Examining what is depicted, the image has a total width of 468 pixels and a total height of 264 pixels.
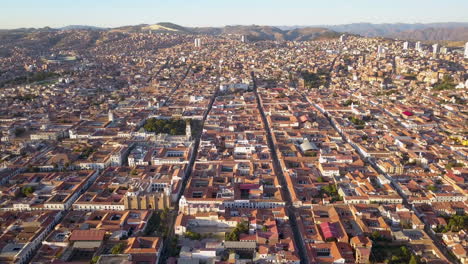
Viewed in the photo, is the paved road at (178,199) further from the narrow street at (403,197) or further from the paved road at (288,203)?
the narrow street at (403,197)

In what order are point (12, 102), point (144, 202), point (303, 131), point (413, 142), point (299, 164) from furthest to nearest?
point (12, 102)
point (303, 131)
point (413, 142)
point (299, 164)
point (144, 202)

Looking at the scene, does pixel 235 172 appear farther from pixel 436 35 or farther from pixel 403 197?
pixel 436 35

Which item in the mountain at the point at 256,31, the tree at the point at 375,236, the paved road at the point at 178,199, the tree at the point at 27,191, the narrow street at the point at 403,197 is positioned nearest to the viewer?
the narrow street at the point at 403,197

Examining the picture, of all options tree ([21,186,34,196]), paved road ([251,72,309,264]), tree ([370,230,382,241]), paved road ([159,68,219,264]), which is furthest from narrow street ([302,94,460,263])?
tree ([21,186,34,196])

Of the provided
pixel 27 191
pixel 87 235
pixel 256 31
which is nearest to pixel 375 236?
pixel 87 235

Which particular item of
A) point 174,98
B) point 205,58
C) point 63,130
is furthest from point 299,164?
point 205,58

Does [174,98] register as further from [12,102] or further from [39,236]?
[39,236]

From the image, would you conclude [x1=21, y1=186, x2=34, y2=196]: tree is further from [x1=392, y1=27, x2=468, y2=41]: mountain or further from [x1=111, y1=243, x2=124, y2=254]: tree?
[x1=392, y1=27, x2=468, y2=41]: mountain

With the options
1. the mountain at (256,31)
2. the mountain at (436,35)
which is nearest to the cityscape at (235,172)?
the mountain at (256,31)
